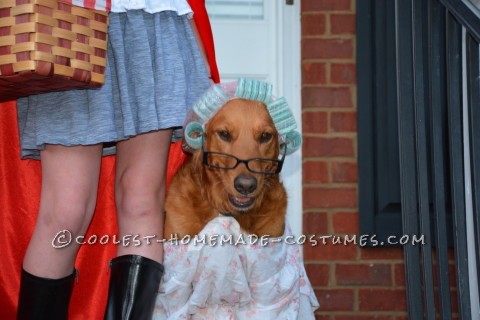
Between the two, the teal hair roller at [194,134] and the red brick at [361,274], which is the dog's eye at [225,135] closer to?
the teal hair roller at [194,134]

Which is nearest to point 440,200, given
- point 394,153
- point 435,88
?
point 435,88

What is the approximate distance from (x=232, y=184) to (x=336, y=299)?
1233 mm

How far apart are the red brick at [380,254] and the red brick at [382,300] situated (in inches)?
5.4

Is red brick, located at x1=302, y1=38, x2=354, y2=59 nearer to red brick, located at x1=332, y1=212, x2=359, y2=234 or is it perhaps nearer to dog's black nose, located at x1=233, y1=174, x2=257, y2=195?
red brick, located at x1=332, y1=212, x2=359, y2=234

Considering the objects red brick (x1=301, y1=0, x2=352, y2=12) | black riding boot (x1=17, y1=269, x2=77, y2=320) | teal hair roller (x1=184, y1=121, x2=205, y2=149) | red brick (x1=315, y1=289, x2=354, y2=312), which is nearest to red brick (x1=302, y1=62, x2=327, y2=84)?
red brick (x1=301, y1=0, x2=352, y2=12)

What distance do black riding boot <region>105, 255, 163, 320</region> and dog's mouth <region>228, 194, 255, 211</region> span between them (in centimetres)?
26

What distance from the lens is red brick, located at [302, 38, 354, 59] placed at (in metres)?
2.93

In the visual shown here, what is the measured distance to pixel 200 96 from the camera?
192 centimetres

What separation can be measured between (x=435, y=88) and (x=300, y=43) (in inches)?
39.3

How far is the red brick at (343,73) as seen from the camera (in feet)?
9.61

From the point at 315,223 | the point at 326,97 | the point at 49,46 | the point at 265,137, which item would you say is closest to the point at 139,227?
the point at 265,137

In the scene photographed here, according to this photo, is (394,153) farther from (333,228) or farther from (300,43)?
(300,43)

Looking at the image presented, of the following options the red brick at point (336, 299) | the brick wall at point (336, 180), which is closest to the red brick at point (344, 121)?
the brick wall at point (336, 180)

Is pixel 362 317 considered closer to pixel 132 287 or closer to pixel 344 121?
pixel 344 121
